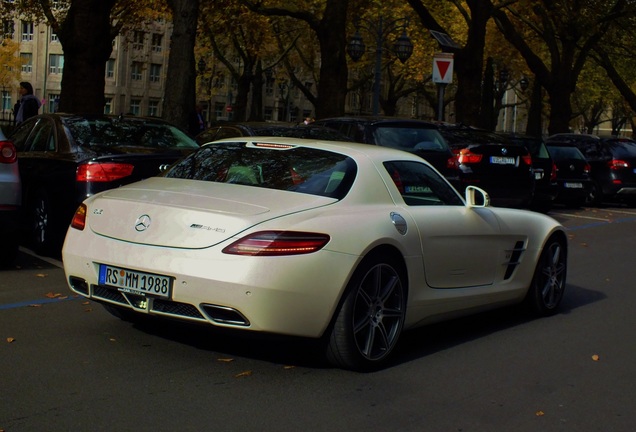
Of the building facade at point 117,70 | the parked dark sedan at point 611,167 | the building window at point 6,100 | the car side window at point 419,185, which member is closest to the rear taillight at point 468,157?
the parked dark sedan at point 611,167

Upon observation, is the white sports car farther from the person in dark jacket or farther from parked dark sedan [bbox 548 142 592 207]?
parked dark sedan [bbox 548 142 592 207]

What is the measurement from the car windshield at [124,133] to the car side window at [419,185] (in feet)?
14.1

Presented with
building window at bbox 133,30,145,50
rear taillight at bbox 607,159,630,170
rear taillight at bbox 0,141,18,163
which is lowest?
rear taillight at bbox 607,159,630,170

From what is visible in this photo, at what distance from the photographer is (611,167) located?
79.8ft

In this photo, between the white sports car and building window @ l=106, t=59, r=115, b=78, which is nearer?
the white sports car

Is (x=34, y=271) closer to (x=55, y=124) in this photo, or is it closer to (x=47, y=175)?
(x=47, y=175)

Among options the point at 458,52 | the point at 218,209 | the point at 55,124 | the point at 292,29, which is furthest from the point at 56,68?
the point at 218,209

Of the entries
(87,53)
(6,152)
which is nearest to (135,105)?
(87,53)

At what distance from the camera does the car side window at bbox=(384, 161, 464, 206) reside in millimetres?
6973

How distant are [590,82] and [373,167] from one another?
215ft

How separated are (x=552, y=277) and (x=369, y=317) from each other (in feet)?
9.47

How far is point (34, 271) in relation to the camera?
31.9 feet

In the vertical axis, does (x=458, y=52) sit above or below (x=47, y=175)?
above

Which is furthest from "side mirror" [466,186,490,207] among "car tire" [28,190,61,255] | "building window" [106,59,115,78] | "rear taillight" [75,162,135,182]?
"building window" [106,59,115,78]
